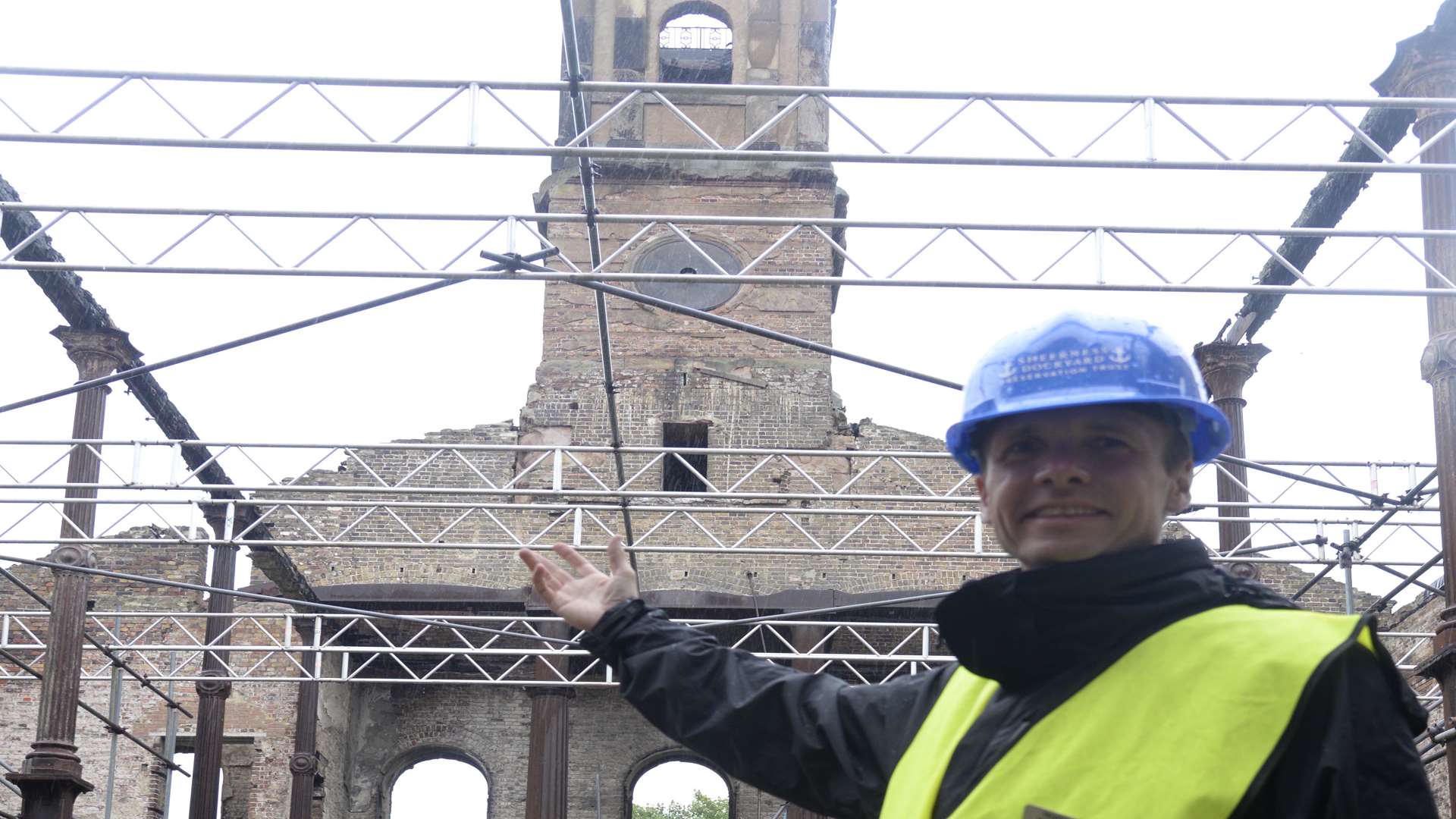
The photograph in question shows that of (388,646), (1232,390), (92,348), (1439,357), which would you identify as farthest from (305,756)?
(1439,357)

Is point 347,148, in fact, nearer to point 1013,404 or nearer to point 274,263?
point 274,263

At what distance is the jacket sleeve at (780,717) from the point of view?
258cm

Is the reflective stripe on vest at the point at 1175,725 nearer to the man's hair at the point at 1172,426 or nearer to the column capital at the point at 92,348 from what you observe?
the man's hair at the point at 1172,426

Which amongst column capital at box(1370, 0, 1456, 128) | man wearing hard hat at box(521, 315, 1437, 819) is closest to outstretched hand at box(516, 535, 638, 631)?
man wearing hard hat at box(521, 315, 1437, 819)

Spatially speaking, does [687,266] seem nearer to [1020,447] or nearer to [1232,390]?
[1232,390]

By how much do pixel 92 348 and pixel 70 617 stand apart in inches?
92.0

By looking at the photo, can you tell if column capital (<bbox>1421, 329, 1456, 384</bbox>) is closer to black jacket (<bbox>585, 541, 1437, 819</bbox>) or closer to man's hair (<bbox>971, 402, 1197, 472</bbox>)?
black jacket (<bbox>585, 541, 1437, 819</bbox>)

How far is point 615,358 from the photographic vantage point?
26422 millimetres

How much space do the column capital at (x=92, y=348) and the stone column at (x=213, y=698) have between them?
2.94 meters

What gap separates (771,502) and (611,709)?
3.80 m

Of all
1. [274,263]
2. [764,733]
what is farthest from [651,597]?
[764,733]

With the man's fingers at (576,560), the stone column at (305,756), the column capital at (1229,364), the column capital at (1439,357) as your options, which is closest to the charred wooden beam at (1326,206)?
the column capital at (1229,364)

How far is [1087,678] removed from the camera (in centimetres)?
209

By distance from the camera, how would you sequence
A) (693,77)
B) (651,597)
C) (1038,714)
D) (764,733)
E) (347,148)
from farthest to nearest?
1. (693,77)
2. (651,597)
3. (347,148)
4. (764,733)
5. (1038,714)
